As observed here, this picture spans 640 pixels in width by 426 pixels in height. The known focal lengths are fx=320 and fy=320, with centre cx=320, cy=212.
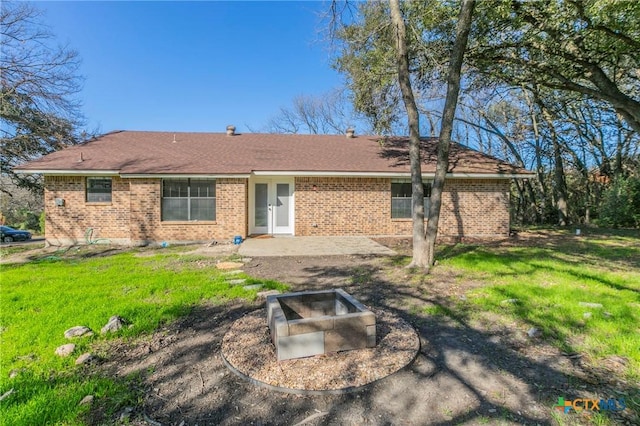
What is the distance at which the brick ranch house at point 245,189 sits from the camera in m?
11.1

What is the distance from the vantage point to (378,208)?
1256 centimetres

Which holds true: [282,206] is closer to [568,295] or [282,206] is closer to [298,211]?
[298,211]

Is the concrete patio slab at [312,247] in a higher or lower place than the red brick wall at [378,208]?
lower

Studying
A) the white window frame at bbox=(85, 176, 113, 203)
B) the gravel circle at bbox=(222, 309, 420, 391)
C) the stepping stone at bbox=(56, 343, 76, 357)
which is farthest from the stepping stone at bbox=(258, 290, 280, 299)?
the white window frame at bbox=(85, 176, 113, 203)

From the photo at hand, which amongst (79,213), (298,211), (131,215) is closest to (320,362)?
(298,211)

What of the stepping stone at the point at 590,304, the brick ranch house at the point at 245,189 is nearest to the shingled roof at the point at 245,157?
the brick ranch house at the point at 245,189

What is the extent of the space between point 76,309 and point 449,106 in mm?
7877

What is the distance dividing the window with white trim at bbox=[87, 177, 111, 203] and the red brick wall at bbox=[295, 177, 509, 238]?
6.69 meters

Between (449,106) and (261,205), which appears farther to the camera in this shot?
(261,205)

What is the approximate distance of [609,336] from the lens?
3.71 metres

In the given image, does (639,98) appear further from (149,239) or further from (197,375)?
(149,239)

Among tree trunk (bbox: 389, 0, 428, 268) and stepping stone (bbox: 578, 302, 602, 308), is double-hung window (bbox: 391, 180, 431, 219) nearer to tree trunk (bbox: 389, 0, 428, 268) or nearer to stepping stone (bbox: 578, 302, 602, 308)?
tree trunk (bbox: 389, 0, 428, 268)

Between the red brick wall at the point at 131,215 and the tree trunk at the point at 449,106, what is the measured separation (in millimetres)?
6656

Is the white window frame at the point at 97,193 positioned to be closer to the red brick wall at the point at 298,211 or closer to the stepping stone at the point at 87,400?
the red brick wall at the point at 298,211
